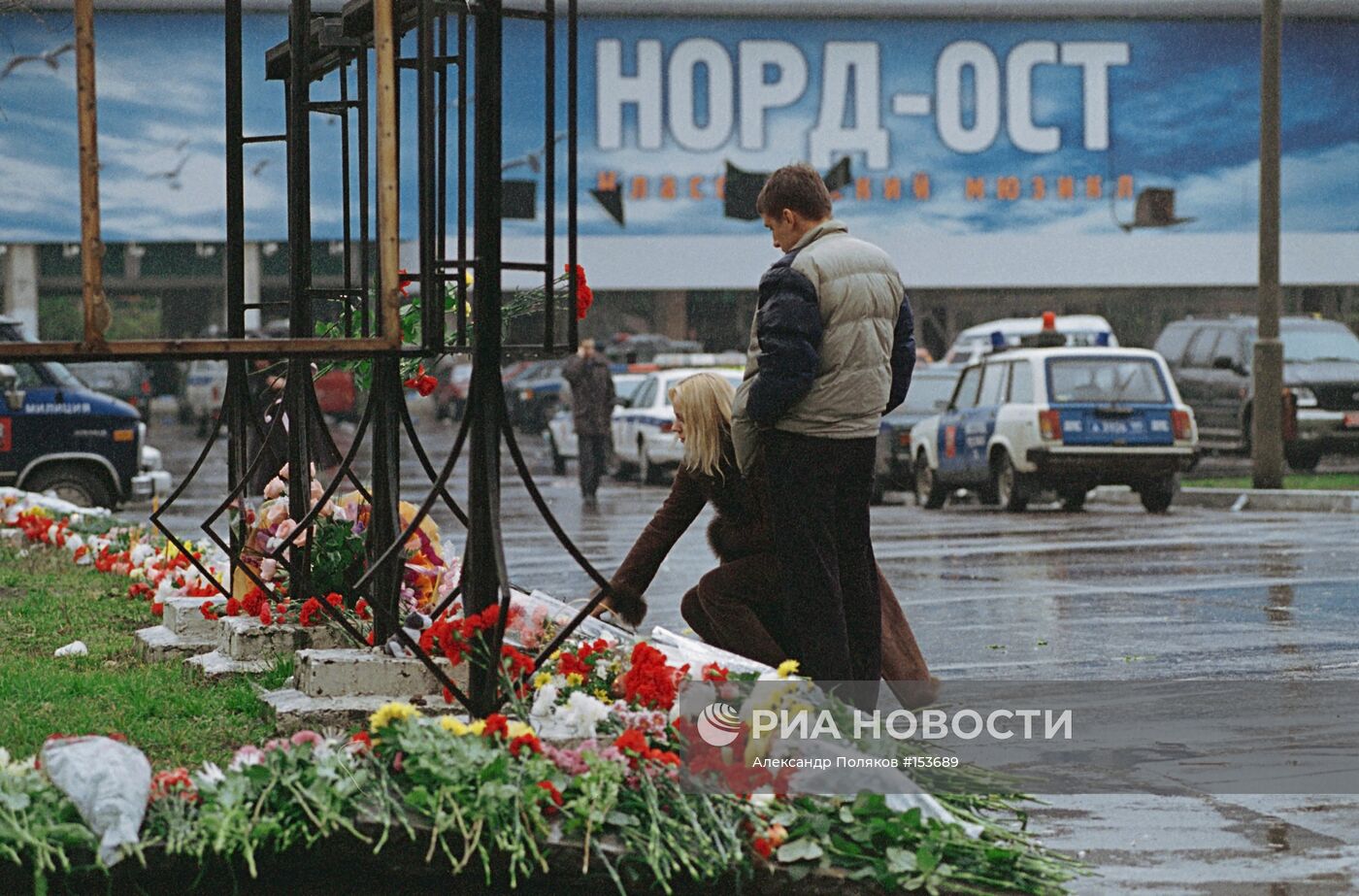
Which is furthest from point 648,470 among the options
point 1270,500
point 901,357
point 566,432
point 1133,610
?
point 901,357

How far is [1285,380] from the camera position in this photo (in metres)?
25.7

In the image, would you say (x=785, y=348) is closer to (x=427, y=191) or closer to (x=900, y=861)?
(x=427, y=191)

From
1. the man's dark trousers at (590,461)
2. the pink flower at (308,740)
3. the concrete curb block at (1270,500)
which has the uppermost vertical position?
the pink flower at (308,740)

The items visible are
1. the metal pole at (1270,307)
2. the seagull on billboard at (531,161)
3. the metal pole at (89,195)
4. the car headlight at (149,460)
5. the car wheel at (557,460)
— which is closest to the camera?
the metal pole at (89,195)

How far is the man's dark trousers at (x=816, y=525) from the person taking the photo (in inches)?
264

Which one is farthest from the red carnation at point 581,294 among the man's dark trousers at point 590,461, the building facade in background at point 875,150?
the building facade in background at point 875,150

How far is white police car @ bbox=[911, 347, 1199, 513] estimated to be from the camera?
2011cm

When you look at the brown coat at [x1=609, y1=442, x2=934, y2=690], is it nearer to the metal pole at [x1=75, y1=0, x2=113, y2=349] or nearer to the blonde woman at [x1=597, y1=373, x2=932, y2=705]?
the blonde woman at [x1=597, y1=373, x2=932, y2=705]

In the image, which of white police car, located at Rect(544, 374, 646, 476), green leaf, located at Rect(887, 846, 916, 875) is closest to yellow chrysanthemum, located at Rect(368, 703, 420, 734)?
green leaf, located at Rect(887, 846, 916, 875)

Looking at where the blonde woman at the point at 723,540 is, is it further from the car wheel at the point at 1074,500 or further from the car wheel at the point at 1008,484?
the car wheel at the point at 1074,500

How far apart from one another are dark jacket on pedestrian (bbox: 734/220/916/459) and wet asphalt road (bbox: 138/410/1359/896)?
146 centimetres

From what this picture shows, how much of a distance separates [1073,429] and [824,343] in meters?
13.7

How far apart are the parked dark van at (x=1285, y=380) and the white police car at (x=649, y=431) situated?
6482 millimetres

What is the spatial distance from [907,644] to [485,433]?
228 centimetres
